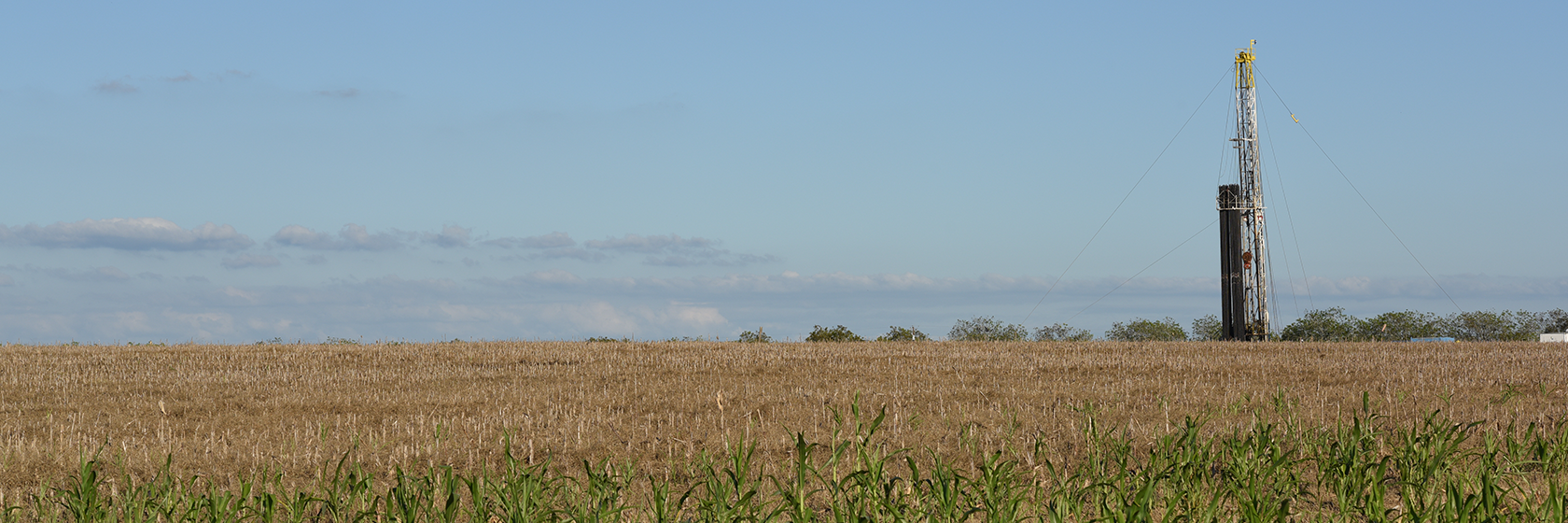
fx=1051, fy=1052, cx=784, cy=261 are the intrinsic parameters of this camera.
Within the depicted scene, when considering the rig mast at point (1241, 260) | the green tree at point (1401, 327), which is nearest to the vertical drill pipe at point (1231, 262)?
the rig mast at point (1241, 260)

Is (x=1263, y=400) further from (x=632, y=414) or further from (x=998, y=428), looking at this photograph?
(x=632, y=414)

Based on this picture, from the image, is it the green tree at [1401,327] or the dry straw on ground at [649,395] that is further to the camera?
the green tree at [1401,327]

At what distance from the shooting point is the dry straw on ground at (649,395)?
36.9ft

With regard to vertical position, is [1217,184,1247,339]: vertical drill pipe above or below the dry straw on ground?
above

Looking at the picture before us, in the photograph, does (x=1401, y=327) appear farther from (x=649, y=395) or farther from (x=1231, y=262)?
(x=649, y=395)

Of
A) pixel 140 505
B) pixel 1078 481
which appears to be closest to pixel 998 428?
pixel 1078 481

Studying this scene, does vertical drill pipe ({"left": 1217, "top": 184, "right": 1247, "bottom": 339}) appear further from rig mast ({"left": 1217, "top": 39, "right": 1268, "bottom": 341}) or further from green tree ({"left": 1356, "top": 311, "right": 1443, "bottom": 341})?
green tree ({"left": 1356, "top": 311, "right": 1443, "bottom": 341})

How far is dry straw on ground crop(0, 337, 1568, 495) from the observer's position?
11250mm

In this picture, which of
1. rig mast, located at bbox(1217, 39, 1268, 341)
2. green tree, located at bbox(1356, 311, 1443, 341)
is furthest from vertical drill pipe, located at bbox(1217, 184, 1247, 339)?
green tree, located at bbox(1356, 311, 1443, 341)

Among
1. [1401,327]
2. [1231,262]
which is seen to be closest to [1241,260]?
[1231,262]

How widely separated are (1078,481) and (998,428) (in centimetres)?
417

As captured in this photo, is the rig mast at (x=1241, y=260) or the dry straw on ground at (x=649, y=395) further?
the rig mast at (x=1241, y=260)

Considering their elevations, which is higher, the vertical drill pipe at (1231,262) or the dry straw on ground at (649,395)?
the vertical drill pipe at (1231,262)

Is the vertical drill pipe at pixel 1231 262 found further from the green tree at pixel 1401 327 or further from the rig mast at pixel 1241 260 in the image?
the green tree at pixel 1401 327
